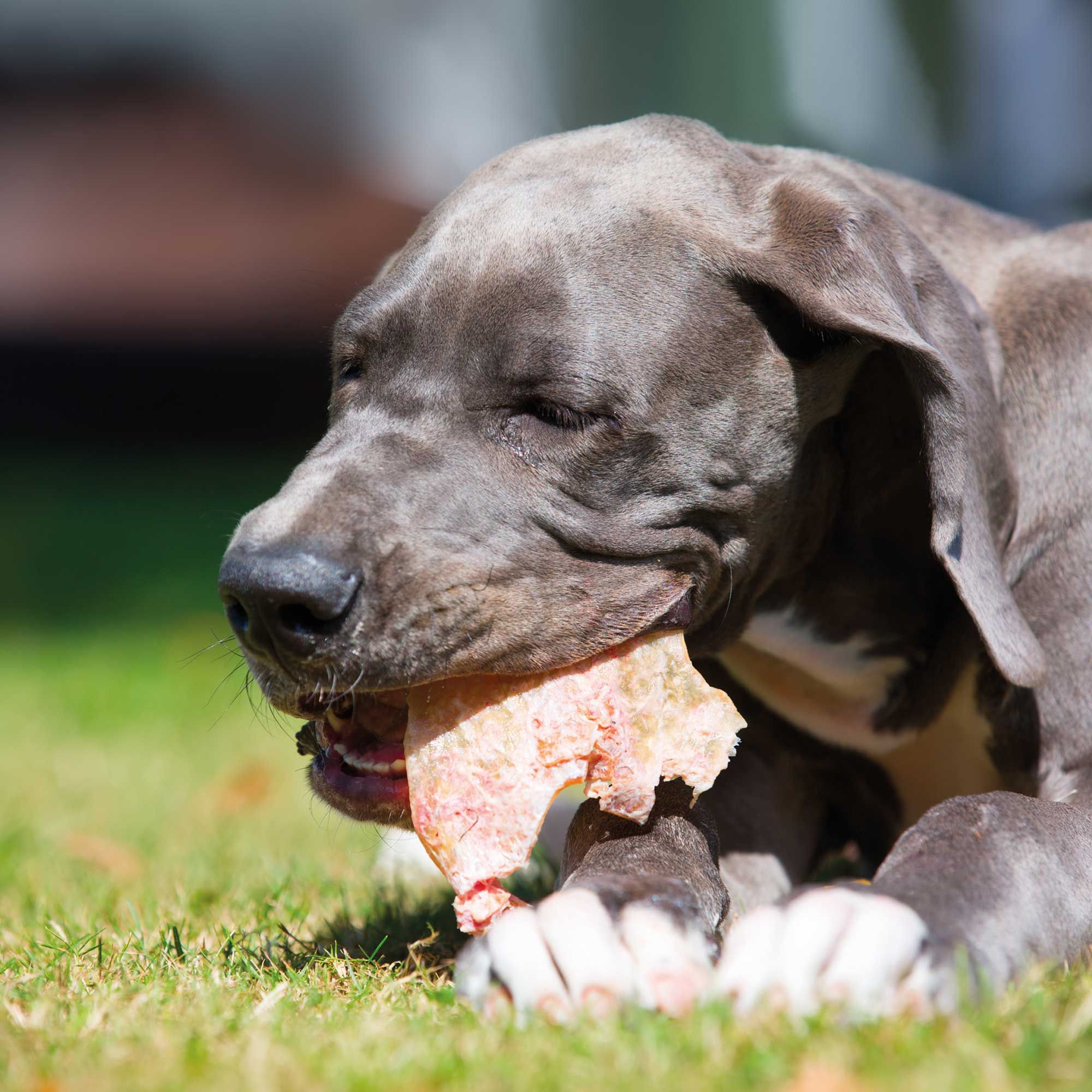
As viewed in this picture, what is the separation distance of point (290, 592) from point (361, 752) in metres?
0.45

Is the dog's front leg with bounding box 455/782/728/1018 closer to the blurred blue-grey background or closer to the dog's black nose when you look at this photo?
the dog's black nose

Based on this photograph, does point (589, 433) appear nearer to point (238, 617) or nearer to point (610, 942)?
point (238, 617)

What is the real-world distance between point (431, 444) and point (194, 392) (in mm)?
11066

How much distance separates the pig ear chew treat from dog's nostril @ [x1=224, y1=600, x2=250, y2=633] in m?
0.33

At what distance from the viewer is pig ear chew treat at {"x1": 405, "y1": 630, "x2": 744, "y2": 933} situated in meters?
2.67

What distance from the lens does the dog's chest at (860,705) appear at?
3.29m

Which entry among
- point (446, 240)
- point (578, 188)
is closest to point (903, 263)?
point (578, 188)

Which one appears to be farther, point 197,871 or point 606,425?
point 197,871

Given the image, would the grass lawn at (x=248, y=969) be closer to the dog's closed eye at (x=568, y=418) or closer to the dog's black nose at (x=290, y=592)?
the dog's black nose at (x=290, y=592)

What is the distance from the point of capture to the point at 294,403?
13.3m

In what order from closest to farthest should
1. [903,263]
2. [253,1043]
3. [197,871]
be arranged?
[253,1043] → [903,263] → [197,871]

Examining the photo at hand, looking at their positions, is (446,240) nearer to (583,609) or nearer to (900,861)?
(583,609)

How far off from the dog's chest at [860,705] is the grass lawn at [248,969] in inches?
34.0

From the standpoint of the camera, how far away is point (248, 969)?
2.73m
